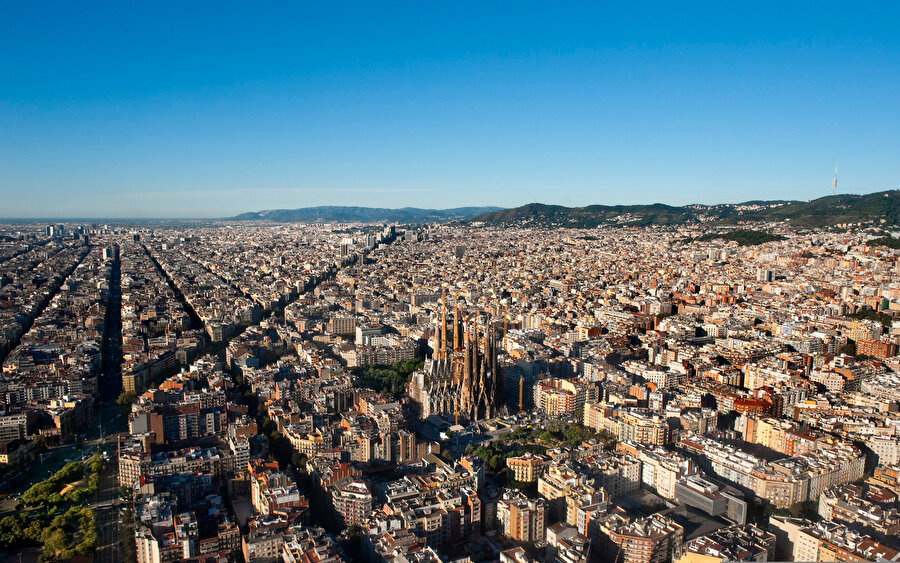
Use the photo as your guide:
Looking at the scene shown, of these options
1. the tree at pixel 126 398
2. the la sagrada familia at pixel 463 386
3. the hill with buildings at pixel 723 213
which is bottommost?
the tree at pixel 126 398

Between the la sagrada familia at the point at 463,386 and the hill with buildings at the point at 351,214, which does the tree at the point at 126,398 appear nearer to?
the la sagrada familia at the point at 463,386

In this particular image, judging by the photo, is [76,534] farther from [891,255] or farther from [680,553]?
[891,255]

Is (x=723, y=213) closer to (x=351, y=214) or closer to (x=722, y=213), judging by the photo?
(x=722, y=213)

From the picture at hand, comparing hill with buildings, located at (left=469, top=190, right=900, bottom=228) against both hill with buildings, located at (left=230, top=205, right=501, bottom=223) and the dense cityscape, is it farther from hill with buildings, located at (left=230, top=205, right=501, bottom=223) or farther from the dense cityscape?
hill with buildings, located at (left=230, top=205, right=501, bottom=223)

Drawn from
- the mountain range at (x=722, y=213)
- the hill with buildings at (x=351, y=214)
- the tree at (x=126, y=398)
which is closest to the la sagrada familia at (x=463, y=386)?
Result: the tree at (x=126, y=398)

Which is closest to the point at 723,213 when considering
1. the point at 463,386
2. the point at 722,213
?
the point at 722,213

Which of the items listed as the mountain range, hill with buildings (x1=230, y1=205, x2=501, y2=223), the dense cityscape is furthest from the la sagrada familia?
hill with buildings (x1=230, y1=205, x2=501, y2=223)
